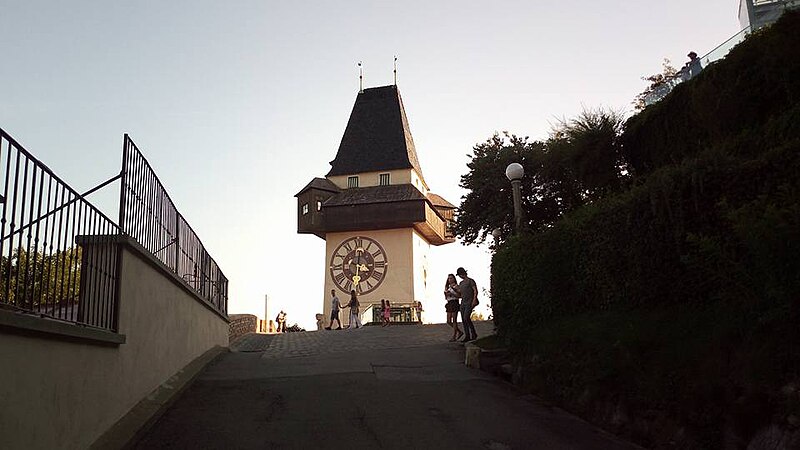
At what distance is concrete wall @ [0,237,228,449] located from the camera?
15.8ft

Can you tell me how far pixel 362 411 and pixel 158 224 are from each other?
3854mm

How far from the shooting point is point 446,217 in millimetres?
61094

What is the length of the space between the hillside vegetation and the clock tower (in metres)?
35.2

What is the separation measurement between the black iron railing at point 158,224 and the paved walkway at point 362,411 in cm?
187

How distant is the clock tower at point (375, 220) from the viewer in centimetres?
5162

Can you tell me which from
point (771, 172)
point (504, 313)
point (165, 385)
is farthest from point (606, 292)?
point (165, 385)

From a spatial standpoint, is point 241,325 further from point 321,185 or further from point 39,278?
point 321,185

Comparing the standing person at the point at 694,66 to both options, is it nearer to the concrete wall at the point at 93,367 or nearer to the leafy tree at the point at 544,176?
the leafy tree at the point at 544,176

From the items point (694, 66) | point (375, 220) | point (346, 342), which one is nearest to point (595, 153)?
point (694, 66)

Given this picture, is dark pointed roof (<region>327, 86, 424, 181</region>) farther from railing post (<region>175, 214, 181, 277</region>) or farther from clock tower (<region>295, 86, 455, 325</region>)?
railing post (<region>175, 214, 181, 277</region>)

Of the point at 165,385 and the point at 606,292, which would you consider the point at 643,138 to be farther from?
the point at 165,385

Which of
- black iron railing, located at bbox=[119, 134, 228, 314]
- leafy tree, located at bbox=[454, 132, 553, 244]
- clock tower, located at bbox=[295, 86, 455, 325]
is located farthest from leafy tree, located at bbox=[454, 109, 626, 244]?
clock tower, located at bbox=[295, 86, 455, 325]

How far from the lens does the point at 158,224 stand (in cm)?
1023

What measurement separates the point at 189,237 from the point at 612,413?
816cm
